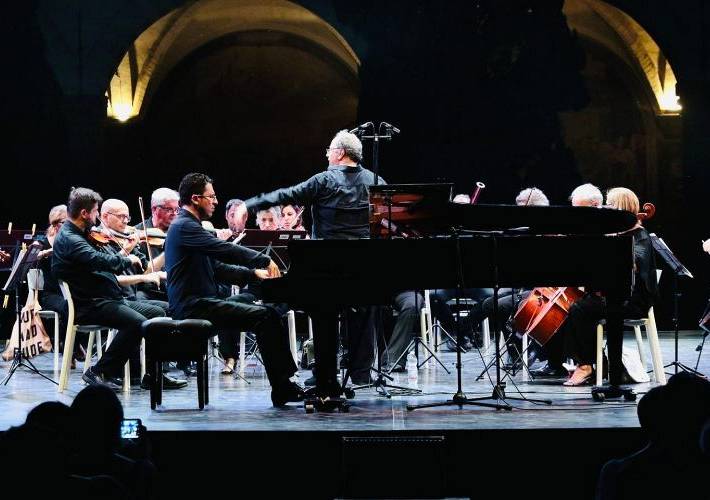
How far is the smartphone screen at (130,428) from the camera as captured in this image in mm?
4367

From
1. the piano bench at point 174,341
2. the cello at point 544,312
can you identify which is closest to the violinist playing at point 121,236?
the piano bench at point 174,341

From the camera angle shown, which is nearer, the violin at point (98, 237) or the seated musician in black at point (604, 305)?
the seated musician in black at point (604, 305)

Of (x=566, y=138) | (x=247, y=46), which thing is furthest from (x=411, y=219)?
(x=247, y=46)

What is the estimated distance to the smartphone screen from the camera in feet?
14.3

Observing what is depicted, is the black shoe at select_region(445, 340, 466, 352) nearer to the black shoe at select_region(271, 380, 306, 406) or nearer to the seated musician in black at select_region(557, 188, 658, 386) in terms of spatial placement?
the seated musician in black at select_region(557, 188, 658, 386)

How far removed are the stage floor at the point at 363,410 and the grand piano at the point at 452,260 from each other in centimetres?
45

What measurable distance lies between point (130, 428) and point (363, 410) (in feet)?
5.06

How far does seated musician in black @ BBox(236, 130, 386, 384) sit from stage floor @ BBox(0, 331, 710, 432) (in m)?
0.38

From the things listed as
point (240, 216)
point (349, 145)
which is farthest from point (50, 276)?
point (349, 145)

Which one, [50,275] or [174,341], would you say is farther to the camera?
[50,275]

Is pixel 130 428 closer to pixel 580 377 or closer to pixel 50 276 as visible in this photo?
pixel 580 377

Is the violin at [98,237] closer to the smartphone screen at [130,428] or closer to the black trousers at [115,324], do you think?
the black trousers at [115,324]

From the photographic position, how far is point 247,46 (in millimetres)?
12625

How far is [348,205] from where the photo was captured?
265 inches
